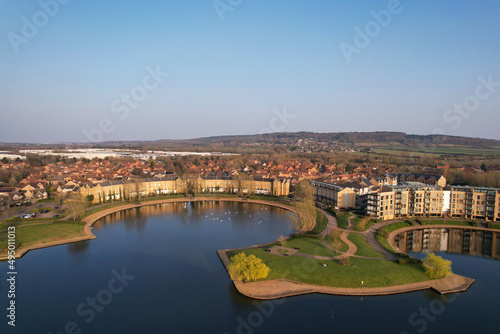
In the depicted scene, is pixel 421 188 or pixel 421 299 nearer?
pixel 421 299

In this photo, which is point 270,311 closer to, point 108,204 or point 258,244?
point 258,244

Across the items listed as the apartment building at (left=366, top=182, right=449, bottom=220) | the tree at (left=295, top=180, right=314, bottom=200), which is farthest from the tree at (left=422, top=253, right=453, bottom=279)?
the tree at (left=295, top=180, right=314, bottom=200)

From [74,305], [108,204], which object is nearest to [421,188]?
[74,305]

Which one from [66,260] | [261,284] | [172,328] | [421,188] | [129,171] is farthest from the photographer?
[129,171]

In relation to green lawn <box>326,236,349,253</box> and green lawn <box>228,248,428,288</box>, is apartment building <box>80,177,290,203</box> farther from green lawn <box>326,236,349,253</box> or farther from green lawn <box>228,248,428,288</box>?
green lawn <box>228,248,428,288</box>

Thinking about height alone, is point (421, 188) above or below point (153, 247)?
above

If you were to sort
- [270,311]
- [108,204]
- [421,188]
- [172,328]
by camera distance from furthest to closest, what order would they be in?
[108,204] < [421,188] < [270,311] < [172,328]

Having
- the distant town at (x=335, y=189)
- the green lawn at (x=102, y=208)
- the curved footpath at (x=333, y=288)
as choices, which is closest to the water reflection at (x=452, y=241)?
the distant town at (x=335, y=189)
